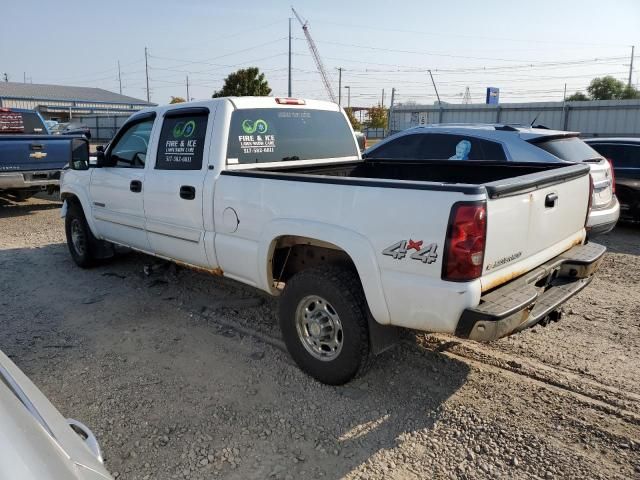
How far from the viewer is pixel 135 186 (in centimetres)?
520

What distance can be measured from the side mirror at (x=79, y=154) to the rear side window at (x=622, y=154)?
7.95 m

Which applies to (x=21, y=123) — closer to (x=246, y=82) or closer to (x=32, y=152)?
(x=32, y=152)

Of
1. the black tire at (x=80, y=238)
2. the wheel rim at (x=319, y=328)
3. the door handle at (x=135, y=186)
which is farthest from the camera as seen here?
the black tire at (x=80, y=238)

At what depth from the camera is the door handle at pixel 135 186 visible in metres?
5.14

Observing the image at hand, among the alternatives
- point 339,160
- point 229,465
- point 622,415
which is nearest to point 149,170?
point 339,160

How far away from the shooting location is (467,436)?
10.1 ft

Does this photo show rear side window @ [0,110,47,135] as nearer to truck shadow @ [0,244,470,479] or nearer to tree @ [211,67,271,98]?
truck shadow @ [0,244,470,479]

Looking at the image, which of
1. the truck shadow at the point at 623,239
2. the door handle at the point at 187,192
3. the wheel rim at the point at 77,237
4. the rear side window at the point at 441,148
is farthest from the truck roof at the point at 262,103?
the truck shadow at the point at 623,239

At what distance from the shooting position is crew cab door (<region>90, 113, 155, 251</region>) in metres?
5.26

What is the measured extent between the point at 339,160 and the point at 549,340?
2.56 metres

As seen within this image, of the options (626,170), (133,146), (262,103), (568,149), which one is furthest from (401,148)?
(133,146)

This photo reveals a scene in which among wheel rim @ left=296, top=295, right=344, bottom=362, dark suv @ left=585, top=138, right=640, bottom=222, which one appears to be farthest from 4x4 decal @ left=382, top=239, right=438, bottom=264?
dark suv @ left=585, top=138, right=640, bottom=222

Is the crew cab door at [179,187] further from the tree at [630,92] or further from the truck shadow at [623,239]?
the tree at [630,92]

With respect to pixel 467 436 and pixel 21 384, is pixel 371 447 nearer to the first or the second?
pixel 467 436
